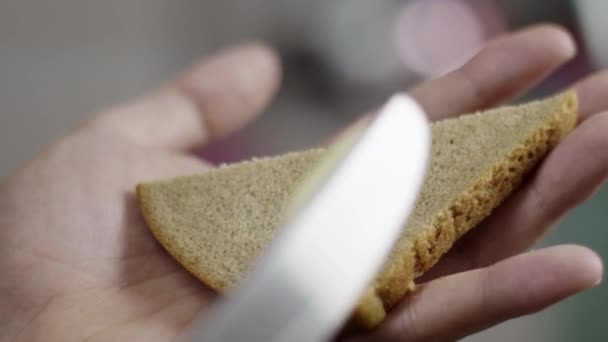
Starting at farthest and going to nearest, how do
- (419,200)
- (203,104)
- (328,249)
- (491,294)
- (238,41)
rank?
(238,41)
(203,104)
(419,200)
(491,294)
(328,249)

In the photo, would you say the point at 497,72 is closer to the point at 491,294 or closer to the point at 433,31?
the point at 491,294

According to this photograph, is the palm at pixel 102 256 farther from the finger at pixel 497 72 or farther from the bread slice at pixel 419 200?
the finger at pixel 497 72

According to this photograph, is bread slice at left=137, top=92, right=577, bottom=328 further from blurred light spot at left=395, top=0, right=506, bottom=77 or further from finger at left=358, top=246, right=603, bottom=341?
blurred light spot at left=395, top=0, right=506, bottom=77

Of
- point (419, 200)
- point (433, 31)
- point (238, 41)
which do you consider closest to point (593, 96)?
point (419, 200)

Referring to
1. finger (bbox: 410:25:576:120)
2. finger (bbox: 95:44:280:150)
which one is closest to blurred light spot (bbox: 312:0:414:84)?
finger (bbox: 95:44:280:150)

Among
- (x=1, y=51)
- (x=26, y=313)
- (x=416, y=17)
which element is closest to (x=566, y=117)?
(x=26, y=313)

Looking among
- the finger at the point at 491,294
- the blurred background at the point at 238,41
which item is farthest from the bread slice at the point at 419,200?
the blurred background at the point at 238,41

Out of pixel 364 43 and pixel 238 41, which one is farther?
pixel 238 41
